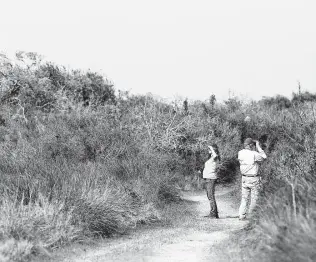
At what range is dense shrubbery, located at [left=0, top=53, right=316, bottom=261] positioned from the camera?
7582mm

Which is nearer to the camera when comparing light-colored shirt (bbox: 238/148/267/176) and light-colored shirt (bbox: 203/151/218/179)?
light-colored shirt (bbox: 238/148/267/176)

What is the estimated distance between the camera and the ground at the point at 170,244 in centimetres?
775

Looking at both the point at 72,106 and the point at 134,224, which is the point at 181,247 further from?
the point at 72,106

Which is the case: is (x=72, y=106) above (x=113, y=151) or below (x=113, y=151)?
above

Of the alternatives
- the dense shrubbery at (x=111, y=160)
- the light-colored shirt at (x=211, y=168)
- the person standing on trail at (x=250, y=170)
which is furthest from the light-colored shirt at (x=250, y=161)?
the light-colored shirt at (x=211, y=168)

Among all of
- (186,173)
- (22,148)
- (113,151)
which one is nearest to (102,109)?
(186,173)

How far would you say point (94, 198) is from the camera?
981 centimetres

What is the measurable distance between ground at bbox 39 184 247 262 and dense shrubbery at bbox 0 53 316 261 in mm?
368

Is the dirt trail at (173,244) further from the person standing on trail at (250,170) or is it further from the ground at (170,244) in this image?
the person standing on trail at (250,170)

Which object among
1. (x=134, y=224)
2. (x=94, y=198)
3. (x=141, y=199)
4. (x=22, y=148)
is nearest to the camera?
(x=94, y=198)

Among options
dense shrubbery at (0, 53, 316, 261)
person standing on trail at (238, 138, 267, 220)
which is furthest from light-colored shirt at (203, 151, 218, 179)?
dense shrubbery at (0, 53, 316, 261)

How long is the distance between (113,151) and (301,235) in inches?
567

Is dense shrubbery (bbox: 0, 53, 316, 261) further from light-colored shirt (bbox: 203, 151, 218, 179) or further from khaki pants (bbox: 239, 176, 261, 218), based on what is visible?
light-colored shirt (bbox: 203, 151, 218, 179)

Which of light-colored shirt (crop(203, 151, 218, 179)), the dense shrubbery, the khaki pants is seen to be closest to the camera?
the dense shrubbery
